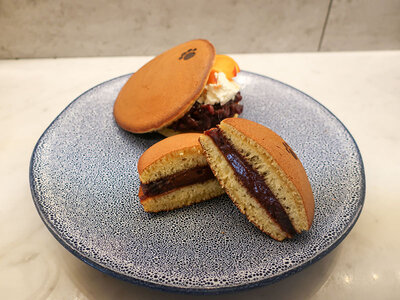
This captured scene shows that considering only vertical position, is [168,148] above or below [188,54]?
below

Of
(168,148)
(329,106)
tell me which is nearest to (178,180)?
(168,148)

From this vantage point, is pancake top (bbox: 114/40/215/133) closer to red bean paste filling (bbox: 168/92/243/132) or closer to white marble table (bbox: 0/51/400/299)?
red bean paste filling (bbox: 168/92/243/132)

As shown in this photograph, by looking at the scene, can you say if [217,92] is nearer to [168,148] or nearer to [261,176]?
[168,148]

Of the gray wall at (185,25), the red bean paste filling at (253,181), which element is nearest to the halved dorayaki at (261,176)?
the red bean paste filling at (253,181)

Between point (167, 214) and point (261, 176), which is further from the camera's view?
point (167, 214)

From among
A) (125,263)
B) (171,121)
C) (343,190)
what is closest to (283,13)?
(171,121)

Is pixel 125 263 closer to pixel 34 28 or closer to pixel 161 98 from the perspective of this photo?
pixel 161 98
